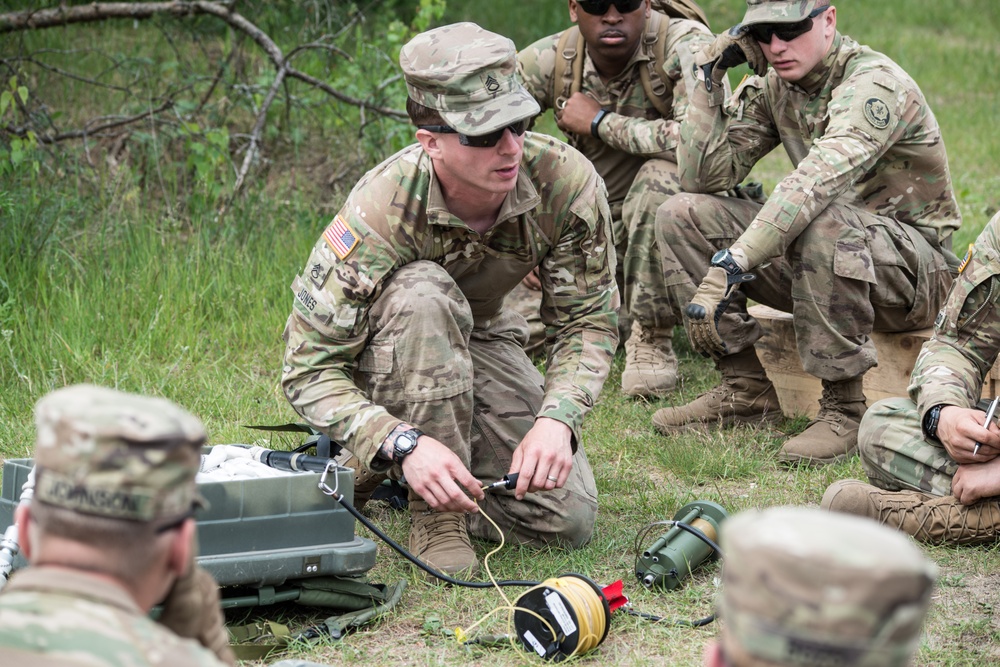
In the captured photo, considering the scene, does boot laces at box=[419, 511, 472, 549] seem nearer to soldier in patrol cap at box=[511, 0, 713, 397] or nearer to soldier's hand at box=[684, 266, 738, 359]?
soldier's hand at box=[684, 266, 738, 359]

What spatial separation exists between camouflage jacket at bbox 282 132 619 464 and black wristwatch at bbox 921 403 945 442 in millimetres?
1028

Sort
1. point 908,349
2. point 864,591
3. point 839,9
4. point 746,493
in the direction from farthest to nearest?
point 839,9 → point 908,349 → point 746,493 → point 864,591

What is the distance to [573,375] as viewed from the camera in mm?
3846

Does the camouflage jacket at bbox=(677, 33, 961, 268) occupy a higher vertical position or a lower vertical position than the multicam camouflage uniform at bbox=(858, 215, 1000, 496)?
higher

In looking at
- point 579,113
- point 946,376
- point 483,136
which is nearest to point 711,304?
point 946,376

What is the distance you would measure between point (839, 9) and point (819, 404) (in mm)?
10852

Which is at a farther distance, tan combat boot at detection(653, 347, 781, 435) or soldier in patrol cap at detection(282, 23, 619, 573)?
tan combat boot at detection(653, 347, 781, 435)

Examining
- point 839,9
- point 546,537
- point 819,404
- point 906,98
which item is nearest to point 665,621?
point 546,537

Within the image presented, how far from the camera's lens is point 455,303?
3662mm

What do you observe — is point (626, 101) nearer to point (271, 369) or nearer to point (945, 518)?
point (271, 369)

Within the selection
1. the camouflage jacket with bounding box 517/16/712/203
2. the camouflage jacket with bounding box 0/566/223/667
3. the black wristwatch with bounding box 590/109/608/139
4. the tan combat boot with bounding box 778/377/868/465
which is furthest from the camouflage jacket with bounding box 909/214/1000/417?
the camouflage jacket with bounding box 0/566/223/667

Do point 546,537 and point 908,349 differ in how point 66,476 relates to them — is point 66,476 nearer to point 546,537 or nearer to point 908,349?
point 546,537

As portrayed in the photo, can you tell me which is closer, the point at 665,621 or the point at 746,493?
the point at 665,621

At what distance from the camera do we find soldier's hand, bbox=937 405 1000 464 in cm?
371
